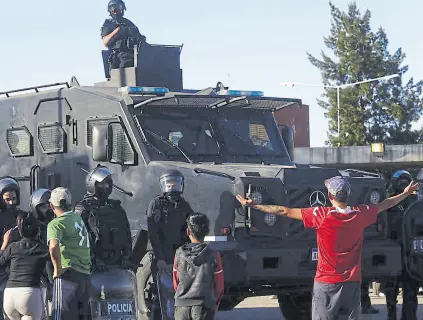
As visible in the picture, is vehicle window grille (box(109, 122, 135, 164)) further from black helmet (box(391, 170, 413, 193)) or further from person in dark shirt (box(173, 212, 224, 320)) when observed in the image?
person in dark shirt (box(173, 212, 224, 320))

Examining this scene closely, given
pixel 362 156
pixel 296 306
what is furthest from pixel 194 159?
pixel 362 156

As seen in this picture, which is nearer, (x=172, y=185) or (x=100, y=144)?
(x=172, y=185)

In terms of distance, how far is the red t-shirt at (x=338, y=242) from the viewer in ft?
27.4

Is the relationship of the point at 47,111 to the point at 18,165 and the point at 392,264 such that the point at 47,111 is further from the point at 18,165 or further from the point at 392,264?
the point at 392,264

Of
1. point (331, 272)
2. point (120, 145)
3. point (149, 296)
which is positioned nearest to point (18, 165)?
point (120, 145)

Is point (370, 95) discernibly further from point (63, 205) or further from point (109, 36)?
point (63, 205)

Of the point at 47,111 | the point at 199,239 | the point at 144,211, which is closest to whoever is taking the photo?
the point at 199,239

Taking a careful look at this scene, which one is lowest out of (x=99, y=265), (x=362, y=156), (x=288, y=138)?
(x=99, y=265)

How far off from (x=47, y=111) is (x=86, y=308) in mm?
4288

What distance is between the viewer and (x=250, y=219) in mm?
10781

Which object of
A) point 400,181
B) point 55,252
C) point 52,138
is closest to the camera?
point 55,252

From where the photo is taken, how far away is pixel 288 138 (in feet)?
43.5

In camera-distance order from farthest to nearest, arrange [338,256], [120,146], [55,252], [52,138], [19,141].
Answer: [19,141]
[52,138]
[120,146]
[55,252]
[338,256]

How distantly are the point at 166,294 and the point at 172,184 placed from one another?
3.79 feet
